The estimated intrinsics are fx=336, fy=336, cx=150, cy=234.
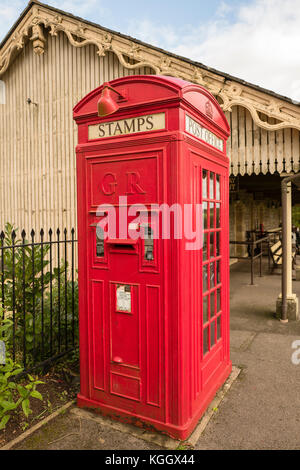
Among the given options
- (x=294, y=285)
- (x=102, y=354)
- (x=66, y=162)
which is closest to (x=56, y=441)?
(x=102, y=354)

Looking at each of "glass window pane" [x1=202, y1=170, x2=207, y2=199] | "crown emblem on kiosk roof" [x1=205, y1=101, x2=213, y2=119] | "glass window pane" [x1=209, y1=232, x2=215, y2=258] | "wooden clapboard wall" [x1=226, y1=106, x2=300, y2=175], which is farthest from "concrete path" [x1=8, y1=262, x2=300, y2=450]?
"wooden clapboard wall" [x1=226, y1=106, x2=300, y2=175]

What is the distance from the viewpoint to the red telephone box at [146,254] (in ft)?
8.80

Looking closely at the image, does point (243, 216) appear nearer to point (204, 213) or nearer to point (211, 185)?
point (211, 185)

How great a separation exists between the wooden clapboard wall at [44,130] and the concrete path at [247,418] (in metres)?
5.96

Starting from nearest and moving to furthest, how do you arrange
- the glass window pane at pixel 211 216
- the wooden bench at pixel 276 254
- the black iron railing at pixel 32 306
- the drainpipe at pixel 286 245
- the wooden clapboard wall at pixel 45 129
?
the glass window pane at pixel 211 216, the black iron railing at pixel 32 306, the drainpipe at pixel 286 245, the wooden clapboard wall at pixel 45 129, the wooden bench at pixel 276 254

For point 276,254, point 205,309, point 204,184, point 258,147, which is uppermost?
point 258,147

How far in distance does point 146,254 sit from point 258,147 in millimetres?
4280

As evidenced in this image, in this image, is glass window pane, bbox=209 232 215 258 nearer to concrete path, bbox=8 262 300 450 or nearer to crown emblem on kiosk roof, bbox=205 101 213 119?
crown emblem on kiosk roof, bbox=205 101 213 119

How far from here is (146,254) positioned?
280 centimetres

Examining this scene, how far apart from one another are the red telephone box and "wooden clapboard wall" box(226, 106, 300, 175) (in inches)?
125

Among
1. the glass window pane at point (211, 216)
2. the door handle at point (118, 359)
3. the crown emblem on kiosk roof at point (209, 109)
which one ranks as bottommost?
the door handle at point (118, 359)

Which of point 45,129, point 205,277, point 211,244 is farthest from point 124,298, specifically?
point 45,129

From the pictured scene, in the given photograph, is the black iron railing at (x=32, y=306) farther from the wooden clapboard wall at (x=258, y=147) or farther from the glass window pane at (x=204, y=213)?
the wooden clapboard wall at (x=258, y=147)

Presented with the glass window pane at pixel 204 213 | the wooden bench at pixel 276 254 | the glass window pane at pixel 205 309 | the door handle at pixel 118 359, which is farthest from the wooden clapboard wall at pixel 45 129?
the wooden bench at pixel 276 254
